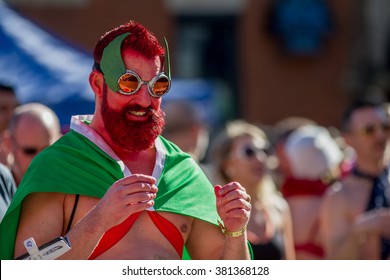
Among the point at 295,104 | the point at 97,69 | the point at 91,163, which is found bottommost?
the point at 91,163

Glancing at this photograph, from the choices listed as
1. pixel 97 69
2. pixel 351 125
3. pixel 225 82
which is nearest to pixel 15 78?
pixel 351 125

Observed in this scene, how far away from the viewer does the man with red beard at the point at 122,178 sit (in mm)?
4000

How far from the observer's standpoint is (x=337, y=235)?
665 centimetres

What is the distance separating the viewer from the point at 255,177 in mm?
6770

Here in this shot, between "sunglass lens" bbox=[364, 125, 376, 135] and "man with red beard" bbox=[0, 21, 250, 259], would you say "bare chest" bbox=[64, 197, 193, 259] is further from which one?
"sunglass lens" bbox=[364, 125, 376, 135]

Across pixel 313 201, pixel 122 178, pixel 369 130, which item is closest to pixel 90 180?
pixel 122 178

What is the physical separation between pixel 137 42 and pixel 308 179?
13.0ft

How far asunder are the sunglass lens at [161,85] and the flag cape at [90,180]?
0.94 feet

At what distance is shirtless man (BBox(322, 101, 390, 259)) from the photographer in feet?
21.0
